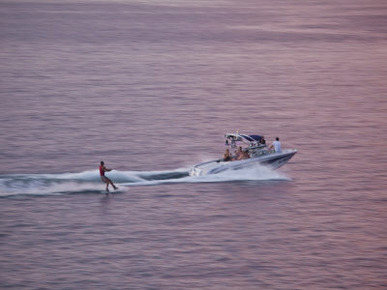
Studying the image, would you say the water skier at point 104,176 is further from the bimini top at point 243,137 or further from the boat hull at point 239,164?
the bimini top at point 243,137

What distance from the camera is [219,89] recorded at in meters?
71.5

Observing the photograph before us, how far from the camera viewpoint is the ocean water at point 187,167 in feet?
106

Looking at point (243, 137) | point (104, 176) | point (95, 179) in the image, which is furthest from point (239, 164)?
point (95, 179)

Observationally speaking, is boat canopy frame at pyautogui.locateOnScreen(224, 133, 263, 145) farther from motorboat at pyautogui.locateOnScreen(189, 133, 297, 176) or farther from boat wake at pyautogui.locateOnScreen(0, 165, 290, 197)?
boat wake at pyautogui.locateOnScreen(0, 165, 290, 197)

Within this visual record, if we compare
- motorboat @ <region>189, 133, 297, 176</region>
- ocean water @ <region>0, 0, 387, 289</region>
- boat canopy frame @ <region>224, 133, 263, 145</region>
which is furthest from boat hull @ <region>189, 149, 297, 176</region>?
boat canopy frame @ <region>224, 133, 263, 145</region>

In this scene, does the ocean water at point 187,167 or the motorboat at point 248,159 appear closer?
the ocean water at point 187,167

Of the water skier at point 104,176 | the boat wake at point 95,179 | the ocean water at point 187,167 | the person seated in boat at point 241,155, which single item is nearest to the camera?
the ocean water at point 187,167

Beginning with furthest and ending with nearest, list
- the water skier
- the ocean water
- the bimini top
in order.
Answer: the bimini top → the water skier → the ocean water

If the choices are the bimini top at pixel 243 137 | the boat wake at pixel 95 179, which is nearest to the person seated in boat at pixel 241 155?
the bimini top at pixel 243 137

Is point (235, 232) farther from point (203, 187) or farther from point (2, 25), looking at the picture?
point (2, 25)

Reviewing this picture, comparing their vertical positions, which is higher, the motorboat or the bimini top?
the bimini top

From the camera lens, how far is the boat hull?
41.8 m

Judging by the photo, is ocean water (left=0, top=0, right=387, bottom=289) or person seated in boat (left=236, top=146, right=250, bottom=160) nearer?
ocean water (left=0, top=0, right=387, bottom=289)

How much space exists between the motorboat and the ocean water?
53 cm
